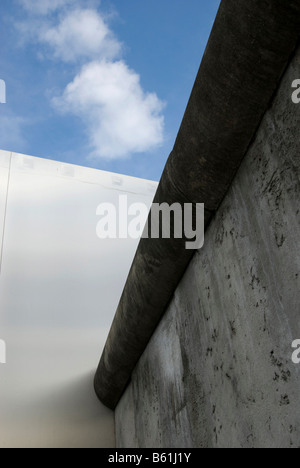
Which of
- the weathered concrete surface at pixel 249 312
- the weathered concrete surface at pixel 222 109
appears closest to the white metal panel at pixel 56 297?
the weathered concrete surface at pixel 249 312

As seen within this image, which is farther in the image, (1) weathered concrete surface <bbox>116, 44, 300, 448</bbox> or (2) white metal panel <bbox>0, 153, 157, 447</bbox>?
(2) white metal panel <bbox>0, 153, 157, 447</bbox>

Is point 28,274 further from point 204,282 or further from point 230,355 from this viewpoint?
point 230,355

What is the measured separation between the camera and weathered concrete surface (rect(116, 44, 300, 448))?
4.63 feet

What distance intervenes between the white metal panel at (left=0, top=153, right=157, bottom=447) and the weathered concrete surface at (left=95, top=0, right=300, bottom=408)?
8.19 ft

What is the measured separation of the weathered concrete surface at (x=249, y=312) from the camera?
1412 millimetres

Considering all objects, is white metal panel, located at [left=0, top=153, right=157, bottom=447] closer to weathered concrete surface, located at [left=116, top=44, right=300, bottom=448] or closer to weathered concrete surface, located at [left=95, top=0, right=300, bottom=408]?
weathered concrete surface, located at [left=116, top=44, right=300, bottom=448]

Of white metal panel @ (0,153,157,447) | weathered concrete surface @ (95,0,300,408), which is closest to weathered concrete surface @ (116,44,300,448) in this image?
weathered concrete surface @ (95,0,300,408)

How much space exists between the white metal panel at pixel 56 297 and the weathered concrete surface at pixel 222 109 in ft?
8.19

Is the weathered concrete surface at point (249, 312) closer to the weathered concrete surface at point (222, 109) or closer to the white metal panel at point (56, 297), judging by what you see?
the weathered concrete surface at point (222, 109)

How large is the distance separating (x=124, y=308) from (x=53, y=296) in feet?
8.07

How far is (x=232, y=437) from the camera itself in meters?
1.77

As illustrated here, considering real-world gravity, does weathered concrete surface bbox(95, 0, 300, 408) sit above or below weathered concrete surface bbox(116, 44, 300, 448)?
above

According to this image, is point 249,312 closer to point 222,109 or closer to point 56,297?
point 222,109

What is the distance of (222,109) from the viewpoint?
1659 mm
